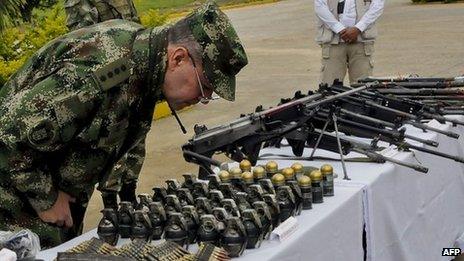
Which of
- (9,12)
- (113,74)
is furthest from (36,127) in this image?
(9,12)

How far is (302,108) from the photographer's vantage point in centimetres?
352

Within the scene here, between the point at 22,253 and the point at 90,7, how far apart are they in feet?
8.91

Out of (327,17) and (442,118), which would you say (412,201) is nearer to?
(442,118)

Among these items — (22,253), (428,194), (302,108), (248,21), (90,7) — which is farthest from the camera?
(248,21)

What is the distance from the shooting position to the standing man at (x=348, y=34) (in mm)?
6184

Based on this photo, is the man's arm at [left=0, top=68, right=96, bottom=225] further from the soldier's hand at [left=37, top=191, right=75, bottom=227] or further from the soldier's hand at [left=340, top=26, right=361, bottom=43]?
the soldier's hand at [left=340, top=26, right=361, bottom=43]

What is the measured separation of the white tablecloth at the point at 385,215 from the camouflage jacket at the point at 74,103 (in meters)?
0.26

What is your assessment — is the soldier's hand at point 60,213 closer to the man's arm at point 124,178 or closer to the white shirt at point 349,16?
the man's arm at point 124,178

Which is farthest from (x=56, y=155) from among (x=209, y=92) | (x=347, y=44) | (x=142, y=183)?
(x=347, y=44)

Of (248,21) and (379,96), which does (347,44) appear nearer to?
(379,96)

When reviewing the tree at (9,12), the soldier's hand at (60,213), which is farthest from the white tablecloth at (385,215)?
the tree at (9,12)

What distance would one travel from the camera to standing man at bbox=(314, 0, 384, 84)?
6.18 metres

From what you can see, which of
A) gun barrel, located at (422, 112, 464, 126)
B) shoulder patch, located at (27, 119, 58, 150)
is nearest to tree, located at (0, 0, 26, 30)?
gun barrel, located at (422, 112, 464, 126)

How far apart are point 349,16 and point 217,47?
391 centimetres
